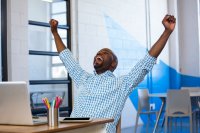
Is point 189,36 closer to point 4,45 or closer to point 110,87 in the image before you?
point 4,45

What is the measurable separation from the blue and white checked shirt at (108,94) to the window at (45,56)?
267 cm

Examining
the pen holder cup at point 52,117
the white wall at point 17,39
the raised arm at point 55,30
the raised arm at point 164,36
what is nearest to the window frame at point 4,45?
the white wall at point 17,39

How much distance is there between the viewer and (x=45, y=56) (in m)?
5.08

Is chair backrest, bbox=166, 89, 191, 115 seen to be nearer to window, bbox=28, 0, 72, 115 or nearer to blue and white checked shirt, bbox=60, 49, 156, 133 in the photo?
window, bbox=28, 0, 72, 115

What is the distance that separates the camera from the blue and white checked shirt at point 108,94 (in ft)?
7.04

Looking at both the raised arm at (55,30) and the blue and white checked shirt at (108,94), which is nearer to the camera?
the blue and white checked shirt at (108,94)

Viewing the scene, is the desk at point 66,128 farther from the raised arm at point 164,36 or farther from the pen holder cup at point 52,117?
the raised arm at point 164,36

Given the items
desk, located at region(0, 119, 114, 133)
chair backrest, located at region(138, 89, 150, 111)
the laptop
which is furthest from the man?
chair backrest, located at region(138, 89, 150, 111)

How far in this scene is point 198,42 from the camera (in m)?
8.26

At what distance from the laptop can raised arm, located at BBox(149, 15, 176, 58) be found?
2.68 ft

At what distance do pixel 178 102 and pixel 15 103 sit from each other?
3512 mm

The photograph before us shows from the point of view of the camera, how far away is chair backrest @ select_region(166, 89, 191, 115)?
4.82 meters

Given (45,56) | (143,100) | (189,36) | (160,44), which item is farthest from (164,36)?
(189,36)

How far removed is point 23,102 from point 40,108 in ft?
10.6
